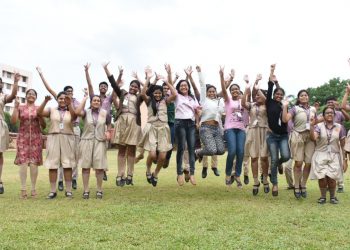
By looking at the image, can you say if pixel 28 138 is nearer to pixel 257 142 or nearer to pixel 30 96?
pixel 30 96

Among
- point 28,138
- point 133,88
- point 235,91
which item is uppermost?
point 133,88

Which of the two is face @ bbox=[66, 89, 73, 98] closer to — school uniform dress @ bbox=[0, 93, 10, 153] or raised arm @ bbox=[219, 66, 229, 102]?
school uniform dress @ bbox=[0, 93, 10, 153]

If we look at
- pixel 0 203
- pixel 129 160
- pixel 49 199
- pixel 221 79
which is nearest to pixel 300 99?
pixel 221 79

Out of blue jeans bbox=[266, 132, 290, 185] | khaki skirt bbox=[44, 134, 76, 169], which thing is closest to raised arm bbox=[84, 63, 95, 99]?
khaki skirt bbox=[44, 134, 76, 169]

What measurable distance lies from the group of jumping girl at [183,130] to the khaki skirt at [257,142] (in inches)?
1.0

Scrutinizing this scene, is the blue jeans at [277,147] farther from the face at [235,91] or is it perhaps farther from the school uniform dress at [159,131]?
the school uniform dress at [159,131]

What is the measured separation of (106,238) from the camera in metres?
5.94

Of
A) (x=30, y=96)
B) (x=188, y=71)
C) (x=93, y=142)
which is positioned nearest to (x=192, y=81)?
(x=188, y=71)

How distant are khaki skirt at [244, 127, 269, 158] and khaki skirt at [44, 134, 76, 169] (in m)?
4.56

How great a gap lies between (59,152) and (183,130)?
3120 mm

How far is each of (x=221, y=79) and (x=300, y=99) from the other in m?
2.03

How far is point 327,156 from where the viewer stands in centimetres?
960

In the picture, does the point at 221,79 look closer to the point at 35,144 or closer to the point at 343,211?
the point at 343,211

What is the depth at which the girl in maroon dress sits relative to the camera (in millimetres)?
10070
